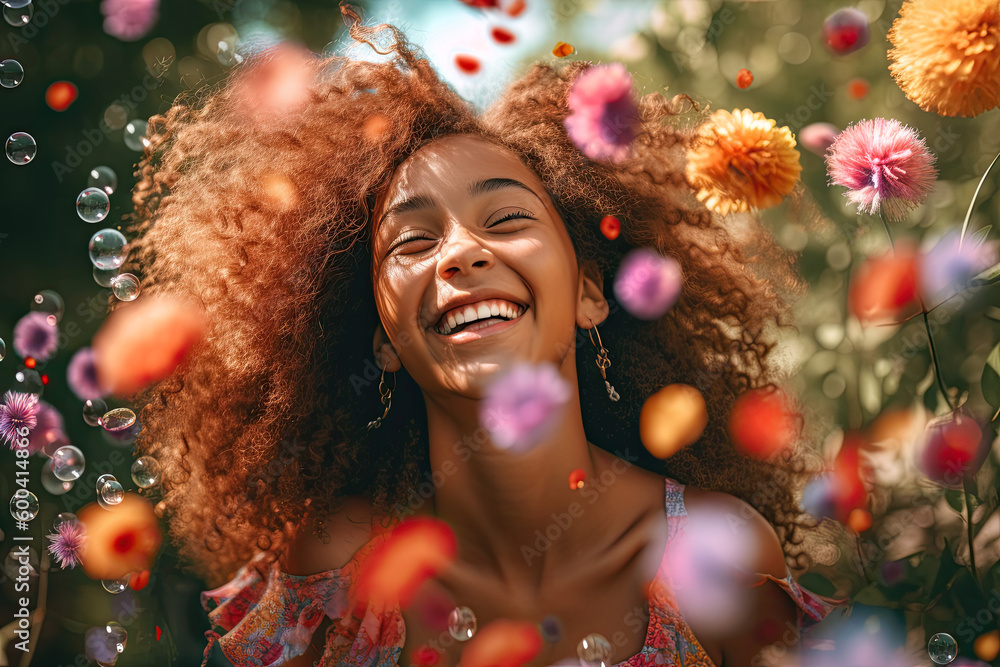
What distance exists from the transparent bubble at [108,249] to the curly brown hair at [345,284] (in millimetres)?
92

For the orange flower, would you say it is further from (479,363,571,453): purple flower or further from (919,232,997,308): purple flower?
(919,232,997,308): purple flower

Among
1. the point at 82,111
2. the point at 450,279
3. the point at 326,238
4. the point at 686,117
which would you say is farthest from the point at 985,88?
the point at 82,111

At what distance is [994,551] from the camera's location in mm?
1324

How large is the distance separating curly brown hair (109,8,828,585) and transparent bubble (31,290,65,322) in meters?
0.10

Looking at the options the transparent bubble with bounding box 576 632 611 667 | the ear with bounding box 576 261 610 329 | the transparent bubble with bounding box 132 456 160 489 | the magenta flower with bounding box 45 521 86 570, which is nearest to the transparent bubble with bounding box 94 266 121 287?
the transparent bubble with bounding box 132 456 160 489

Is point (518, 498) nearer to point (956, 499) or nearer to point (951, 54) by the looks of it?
point (956, 499)

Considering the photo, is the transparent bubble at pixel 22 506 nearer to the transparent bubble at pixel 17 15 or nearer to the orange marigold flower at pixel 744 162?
the transparent bubble at pixel 17 15

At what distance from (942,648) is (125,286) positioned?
1.51 m

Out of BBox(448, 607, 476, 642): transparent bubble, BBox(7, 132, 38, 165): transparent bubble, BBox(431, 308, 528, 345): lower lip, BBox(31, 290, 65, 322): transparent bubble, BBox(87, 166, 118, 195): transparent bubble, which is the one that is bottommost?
BBox(448, 607, 476, 642): transparent bubble

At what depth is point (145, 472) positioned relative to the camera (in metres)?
1.42

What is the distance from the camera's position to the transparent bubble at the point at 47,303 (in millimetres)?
1421

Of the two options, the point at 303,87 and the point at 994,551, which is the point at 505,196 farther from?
the point at 994,551

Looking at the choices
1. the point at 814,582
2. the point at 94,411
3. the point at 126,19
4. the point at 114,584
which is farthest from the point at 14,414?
the point at 814,582

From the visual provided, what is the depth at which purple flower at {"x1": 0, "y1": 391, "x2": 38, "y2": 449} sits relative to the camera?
1410 millimetres
